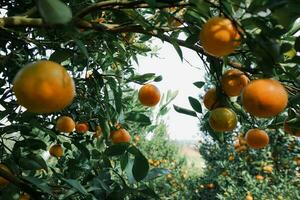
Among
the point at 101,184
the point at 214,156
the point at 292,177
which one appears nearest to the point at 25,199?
the point at 101,184

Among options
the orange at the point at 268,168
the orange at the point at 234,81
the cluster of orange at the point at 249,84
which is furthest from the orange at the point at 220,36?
the orange at the point at 268,168

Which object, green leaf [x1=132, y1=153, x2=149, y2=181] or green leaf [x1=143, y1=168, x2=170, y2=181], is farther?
green leaf [x1=143, y1=168, x2=170, y2=181]

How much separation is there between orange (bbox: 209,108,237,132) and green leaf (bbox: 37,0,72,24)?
66 centimetres

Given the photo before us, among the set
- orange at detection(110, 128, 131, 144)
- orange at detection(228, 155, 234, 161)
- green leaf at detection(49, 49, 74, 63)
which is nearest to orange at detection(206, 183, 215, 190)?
orange at detection(228, 155, 234, 161)

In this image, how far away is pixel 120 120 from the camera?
5.93 feet

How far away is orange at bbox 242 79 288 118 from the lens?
37.2 inches

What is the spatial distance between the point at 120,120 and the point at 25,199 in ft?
1.78

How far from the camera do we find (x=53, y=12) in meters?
0.71

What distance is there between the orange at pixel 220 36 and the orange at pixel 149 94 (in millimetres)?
893

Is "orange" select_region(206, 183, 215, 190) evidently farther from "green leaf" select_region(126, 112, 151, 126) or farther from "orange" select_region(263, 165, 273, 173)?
"green leaf" select_region(126, 112, 151, 126)

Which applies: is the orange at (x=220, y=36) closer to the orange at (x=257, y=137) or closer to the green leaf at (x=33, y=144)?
the orange at (x=257, y=137)

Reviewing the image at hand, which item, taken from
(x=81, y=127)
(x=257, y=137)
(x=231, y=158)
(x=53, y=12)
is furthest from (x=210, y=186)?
(x=53, y=12)

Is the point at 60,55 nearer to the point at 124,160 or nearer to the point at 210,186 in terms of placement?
the point at 124,160

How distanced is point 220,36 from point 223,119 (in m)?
0.38
